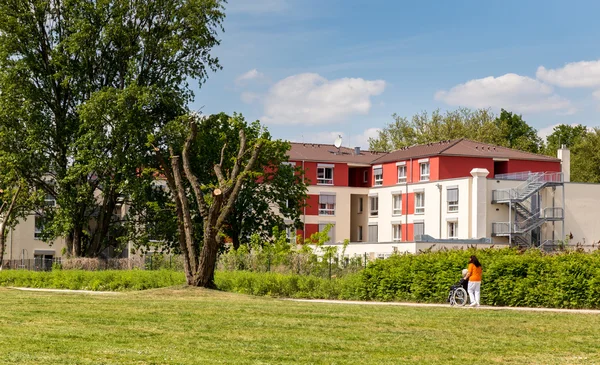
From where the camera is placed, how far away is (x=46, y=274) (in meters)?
48.8

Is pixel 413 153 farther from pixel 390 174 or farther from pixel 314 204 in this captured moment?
pixel 314 204

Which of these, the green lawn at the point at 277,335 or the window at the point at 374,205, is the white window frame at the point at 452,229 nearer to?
the window at the point at 374,205

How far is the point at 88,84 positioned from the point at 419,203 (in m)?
38.2

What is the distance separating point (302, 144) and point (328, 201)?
680cm

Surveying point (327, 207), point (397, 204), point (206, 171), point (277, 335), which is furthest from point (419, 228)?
point (277, 335)

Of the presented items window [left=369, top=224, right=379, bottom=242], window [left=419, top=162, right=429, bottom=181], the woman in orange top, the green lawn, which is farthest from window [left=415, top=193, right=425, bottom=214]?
the green lawn

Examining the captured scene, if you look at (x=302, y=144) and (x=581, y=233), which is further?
(x=302, y=144)

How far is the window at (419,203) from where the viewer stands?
83.4 metres

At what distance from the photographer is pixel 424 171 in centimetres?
8550

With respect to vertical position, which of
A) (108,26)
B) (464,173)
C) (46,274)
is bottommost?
(46,274)

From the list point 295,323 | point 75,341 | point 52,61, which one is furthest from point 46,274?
point 75,341

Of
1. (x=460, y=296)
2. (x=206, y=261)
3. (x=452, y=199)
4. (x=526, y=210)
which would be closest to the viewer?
(x=460, y=296)

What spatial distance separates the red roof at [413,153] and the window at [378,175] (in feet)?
2.43

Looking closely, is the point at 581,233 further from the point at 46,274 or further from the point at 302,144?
the point at 46,274
